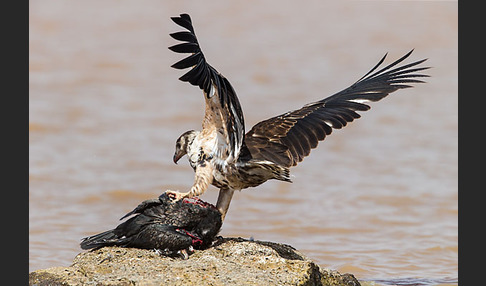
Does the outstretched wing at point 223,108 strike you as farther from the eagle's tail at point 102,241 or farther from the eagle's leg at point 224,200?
the eagle's tail at point 102,241

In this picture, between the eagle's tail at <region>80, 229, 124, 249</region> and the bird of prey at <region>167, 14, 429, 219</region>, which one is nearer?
the eagle's tail at <region>80, 229, 124, 249</region>

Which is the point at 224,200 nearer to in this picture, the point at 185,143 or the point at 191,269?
the point at 185,143

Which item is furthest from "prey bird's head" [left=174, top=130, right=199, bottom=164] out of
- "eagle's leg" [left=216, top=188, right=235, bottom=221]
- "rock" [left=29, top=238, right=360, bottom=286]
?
"rock" [left=29, top=238, right=360, bottom=286]

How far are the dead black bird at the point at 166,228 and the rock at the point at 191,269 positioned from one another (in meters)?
0.08

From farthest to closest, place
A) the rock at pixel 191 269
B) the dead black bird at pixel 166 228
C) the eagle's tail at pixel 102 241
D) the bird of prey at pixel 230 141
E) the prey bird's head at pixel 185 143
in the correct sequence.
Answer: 1. the prey bird's head at pixel 185 143
2. the bird of prey at pixel 230 141
3. the eagle's tail at pixel 102 241
4. the dead black bird at pixel 166 228
5. the rock at pixel 191 269

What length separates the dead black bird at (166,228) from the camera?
7199mm

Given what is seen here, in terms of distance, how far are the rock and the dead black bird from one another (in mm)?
85

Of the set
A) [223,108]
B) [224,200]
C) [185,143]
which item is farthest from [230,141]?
[224,200]

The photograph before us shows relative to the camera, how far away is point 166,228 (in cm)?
727

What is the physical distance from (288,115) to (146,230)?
218cm

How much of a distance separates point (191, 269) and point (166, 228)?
553 millimetres

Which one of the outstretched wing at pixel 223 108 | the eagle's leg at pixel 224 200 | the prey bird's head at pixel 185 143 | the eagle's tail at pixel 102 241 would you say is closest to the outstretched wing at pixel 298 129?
the outstretched wing at pixel 223 108

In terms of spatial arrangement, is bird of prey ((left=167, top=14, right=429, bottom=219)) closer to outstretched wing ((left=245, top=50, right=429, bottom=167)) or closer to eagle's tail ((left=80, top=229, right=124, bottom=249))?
outstretched wing ((left=245, top=50, right=429, bottom=167))

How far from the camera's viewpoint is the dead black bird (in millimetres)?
7199
